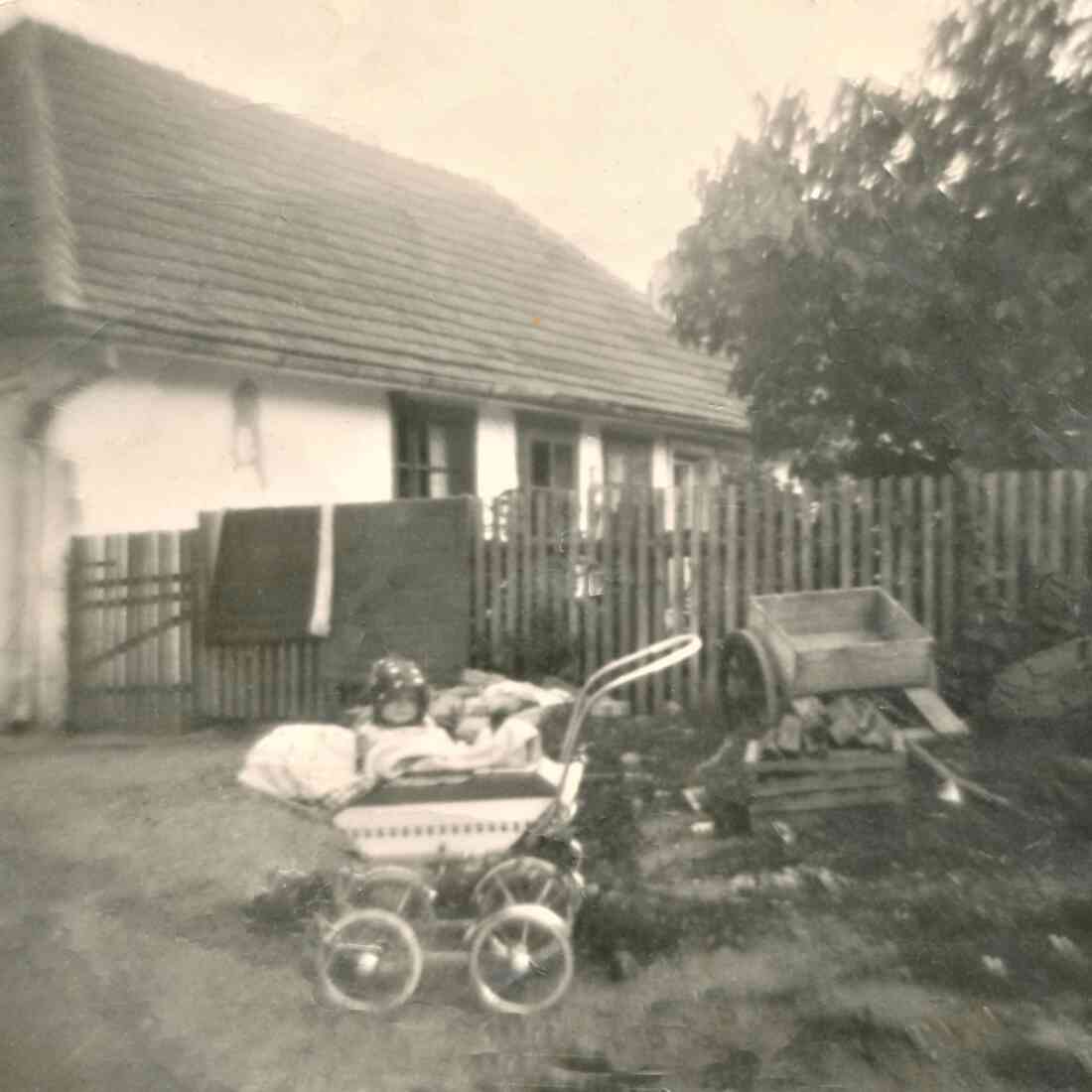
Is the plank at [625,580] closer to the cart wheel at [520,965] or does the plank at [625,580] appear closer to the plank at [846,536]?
the plank at [846,536]

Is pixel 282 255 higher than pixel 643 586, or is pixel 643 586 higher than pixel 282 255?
pixel 282 255

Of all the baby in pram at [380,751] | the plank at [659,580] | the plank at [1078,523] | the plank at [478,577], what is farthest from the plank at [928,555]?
the baby in pram at [380,751]

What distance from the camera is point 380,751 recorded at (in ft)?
11.9

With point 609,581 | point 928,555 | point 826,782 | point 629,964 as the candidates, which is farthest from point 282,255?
point 629,964

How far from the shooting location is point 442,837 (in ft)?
11.5

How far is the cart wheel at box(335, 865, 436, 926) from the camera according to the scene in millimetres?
3445

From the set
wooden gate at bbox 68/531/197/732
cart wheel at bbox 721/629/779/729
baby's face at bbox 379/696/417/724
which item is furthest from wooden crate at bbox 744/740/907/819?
wooden gate at bbox 68/531/197/732

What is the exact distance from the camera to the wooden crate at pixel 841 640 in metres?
5.82

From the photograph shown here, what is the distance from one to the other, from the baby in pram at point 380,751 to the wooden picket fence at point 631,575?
10.8 ft

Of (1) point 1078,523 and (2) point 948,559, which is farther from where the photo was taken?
(2) point 948,559

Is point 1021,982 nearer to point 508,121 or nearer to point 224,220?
point 508,121

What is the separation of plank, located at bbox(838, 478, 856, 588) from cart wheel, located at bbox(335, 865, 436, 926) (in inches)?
179

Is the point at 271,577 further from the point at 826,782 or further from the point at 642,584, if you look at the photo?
the point at 826,782

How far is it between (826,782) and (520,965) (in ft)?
6.74
